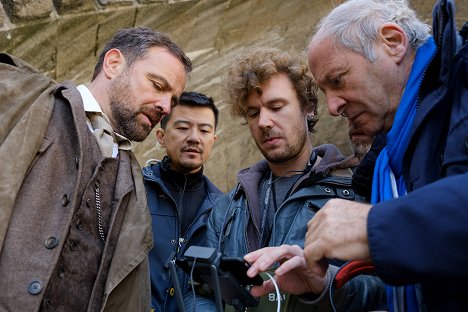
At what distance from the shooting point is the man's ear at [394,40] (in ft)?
4.47

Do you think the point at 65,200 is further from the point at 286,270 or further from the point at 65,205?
the point at 286,270

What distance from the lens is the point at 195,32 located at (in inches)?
141

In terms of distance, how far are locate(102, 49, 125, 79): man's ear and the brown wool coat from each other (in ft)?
1.20

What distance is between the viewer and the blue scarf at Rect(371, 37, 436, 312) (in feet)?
3.61

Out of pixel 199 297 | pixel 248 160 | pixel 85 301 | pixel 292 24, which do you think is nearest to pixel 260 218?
pixel 199 297

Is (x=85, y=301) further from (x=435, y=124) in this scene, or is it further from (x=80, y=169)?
(x=435, y=124)

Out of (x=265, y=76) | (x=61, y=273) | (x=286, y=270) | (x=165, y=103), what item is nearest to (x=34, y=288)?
(x=61, y=273)

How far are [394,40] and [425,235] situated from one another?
711 mm

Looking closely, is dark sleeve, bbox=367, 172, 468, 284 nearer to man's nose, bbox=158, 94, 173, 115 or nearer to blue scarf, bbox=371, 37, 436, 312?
blue scarf, bbox=371, 37, 436, 312

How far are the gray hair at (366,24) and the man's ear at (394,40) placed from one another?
2 centimetres

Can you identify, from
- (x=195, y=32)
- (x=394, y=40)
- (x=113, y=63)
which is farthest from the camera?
(x=195, y=32)

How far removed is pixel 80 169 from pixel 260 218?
2.08ft

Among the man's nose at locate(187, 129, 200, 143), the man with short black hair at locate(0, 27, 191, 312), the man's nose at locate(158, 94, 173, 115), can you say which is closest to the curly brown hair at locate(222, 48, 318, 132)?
the man's nose at locate(158, 94, 173, 115)

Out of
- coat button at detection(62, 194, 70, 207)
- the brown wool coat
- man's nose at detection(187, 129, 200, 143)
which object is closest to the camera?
the brown wool coat
